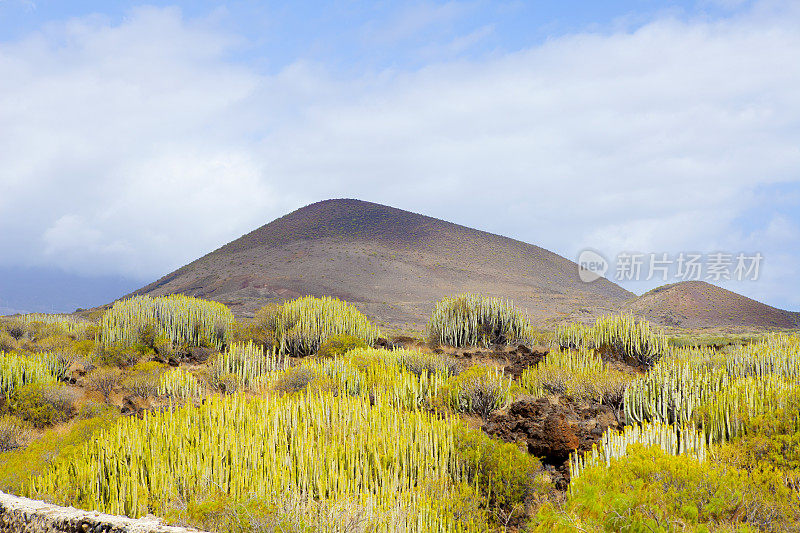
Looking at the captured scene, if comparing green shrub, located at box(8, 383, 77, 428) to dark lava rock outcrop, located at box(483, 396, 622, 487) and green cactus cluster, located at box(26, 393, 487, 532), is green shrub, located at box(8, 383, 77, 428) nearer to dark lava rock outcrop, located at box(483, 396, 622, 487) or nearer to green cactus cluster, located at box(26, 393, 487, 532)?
green cactus cluster, located at box(26, 393, 487, 532)

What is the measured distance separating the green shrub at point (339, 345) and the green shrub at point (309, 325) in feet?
2.08

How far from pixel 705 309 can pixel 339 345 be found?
48.5 metres

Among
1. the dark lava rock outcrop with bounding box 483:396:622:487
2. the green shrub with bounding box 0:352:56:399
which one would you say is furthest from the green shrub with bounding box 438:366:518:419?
the green shrub with bounding box 0:352:56:399

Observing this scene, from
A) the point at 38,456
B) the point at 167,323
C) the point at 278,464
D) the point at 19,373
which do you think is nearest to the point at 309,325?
the point at 167,323

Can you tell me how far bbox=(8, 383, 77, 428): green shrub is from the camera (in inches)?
321

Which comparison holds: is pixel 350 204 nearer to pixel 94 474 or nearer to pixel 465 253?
pixel 465 253

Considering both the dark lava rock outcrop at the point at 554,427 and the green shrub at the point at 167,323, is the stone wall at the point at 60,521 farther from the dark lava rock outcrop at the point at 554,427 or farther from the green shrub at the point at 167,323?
the green shrub at the point at 167,323

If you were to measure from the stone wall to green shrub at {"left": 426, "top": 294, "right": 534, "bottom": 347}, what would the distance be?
10.4 meters

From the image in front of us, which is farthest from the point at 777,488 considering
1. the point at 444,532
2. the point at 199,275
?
the point at 199,275

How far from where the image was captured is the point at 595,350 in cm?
1217

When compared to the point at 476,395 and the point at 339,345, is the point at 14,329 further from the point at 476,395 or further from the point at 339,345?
the point at 476,395

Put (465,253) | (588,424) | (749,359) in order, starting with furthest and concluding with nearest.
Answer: (465,253), (749,359), (588,424)

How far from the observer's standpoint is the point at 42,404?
8.47m

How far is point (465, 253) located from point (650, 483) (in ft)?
246
